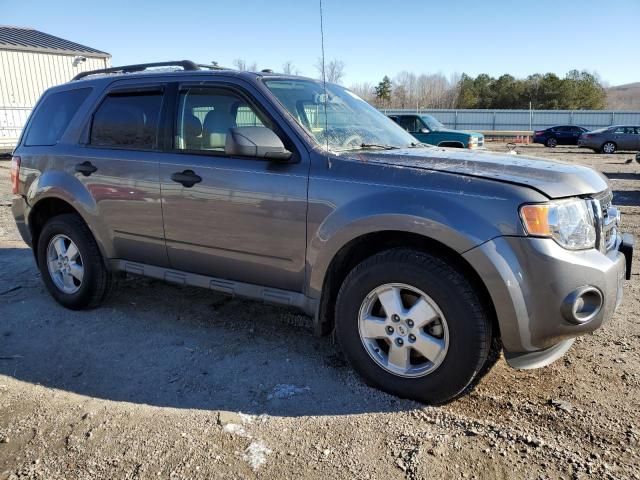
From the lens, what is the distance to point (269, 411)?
302 centimetres

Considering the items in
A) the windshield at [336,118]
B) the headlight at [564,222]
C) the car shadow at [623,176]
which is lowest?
the car shadow at [623,176]

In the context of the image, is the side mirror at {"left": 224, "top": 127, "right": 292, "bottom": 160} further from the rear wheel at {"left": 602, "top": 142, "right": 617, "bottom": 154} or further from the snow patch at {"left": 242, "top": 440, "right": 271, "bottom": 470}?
the rear wheel at {"left": 602, "top": 142, "right": 617, "bottom": 154}

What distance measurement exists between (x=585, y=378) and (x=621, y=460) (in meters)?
0.85

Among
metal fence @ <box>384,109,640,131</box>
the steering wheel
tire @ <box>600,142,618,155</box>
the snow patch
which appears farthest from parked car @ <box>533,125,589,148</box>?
the snow patch

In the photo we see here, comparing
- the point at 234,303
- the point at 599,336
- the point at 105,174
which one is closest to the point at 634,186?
the point at 599,336

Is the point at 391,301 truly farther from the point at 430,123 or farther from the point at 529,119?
the point at 529,119

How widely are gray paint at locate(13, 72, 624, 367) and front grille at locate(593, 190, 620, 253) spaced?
0.07m

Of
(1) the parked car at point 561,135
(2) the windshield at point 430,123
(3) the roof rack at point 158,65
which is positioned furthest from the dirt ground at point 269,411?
(1) the parked car at point 561,135

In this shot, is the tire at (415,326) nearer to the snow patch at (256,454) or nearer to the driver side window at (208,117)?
the snow patch at (256,454)

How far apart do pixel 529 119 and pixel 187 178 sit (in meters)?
43.9

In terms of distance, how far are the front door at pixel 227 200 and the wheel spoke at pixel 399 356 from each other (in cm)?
72

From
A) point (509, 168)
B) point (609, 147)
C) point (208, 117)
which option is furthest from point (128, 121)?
point (609, 147)

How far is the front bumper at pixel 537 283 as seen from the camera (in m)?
2.62

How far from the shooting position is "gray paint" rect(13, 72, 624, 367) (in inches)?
106
